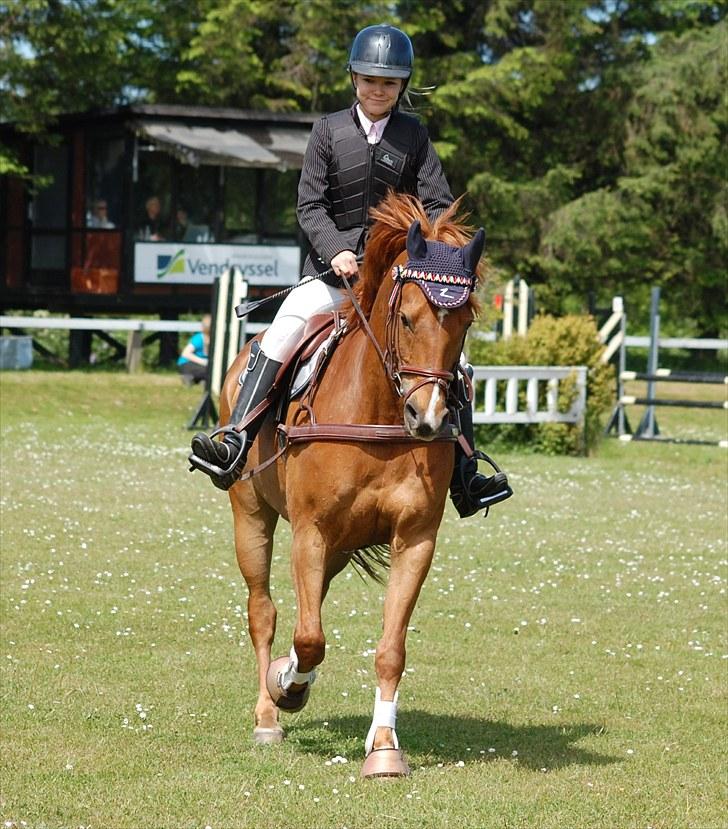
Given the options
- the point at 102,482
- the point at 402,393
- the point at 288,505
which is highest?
the point at 402,393

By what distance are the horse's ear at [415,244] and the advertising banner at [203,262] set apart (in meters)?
26.2

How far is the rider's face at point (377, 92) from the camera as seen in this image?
7.30 metres

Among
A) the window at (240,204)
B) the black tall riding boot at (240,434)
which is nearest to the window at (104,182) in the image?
the window at (240,204)

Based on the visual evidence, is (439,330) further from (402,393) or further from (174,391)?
(174,391)

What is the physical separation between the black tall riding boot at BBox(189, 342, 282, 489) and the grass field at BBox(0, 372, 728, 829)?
4.29ft

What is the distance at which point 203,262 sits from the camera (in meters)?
33.4

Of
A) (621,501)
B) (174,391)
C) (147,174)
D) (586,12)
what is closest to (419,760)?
(621,501)

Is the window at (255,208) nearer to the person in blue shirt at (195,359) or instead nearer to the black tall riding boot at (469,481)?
the person in blue shirt at (195,359)

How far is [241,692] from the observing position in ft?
27.0

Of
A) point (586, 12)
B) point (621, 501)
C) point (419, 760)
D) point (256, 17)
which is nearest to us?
point (419, 760)

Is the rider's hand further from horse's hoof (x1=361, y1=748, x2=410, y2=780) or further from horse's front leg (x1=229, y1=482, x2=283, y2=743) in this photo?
horse's hoof (x1=361, y1=748, x2=410, y2=780)

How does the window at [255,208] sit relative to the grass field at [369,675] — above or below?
above

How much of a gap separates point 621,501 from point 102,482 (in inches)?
242

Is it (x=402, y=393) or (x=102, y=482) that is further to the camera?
(x=102, y=482)
